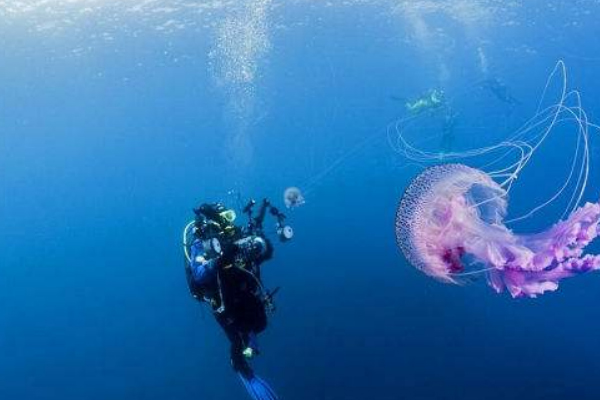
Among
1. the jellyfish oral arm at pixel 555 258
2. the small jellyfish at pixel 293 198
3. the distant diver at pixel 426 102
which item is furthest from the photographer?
the distant diver at pixel 426 102

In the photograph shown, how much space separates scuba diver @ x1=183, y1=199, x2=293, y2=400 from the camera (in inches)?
210

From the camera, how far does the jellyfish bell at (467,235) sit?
4102mm

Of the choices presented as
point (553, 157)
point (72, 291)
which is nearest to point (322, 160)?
point (553, 157)

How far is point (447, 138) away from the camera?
804 inches

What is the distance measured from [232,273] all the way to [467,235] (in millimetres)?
2458

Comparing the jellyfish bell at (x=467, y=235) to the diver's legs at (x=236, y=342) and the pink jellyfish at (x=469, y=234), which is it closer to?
the pink jellyfish at (x=469, y=234)

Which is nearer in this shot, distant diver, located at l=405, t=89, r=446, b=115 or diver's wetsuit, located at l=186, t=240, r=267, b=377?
diver's wetsuit, located at l=186, t=240, r=267, b=377

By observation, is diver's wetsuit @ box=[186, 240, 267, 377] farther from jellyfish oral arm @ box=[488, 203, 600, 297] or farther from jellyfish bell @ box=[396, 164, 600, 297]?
jellyfish oral arm @ box=[488, 203, 600, 297]

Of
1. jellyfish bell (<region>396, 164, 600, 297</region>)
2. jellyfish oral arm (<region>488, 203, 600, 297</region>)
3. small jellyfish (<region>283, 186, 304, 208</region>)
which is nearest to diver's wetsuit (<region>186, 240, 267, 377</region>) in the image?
jellyfish bell (<region>396, 164, 600, 297</region>)

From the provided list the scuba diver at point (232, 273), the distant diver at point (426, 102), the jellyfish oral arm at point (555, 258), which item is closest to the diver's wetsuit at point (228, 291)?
the scuba diver at point (232, 273)

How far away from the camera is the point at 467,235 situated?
14.9 feet

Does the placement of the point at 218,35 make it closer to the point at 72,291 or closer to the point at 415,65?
the point at 72,291

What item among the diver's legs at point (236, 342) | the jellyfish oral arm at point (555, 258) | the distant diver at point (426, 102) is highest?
the distant diver at point (426, 102)

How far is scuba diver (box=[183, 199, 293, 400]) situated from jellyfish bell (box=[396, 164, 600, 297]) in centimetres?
175
